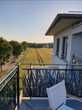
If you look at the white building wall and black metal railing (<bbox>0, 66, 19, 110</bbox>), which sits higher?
the white building wall

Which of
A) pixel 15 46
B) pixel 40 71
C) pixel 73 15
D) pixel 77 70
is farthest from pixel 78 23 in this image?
pixel 15 46

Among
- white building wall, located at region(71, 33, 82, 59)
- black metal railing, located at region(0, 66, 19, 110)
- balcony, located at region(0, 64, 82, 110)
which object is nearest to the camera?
black metal railing, located at region(0, 66, 19, 110)

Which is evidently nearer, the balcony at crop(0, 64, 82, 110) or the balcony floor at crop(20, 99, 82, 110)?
the balcony floor at crop(20, 99, 82, 110)

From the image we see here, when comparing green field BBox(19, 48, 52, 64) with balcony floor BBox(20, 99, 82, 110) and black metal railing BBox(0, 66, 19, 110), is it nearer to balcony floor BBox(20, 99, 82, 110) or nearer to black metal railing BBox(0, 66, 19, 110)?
balcony floor BBox(20, 99, 82, 110)

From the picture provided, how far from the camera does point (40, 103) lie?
134 inches

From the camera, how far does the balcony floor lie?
3.17 metres

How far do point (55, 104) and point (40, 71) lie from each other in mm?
1165

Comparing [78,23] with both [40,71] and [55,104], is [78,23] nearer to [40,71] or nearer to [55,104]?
[40,71]

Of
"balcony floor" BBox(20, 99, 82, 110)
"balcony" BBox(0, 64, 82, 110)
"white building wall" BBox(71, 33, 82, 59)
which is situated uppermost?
"white building wall" BBox(71, 33, 82, 59)

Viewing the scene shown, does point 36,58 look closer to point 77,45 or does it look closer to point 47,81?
point 77,45

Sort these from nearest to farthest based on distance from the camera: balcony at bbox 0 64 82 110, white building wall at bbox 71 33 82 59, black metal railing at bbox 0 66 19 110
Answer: black metal railing at bbox 0 66 19 110, balcony at bbox 0 64 82 110, white building wall at bbox 71 33 82 59

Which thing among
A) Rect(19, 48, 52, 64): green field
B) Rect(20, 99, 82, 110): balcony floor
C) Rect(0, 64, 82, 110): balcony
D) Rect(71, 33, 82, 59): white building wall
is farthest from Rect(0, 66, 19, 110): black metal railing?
Rect(71, 33, 82, 59): white building wall

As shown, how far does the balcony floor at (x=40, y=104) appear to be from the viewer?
317 centimetres

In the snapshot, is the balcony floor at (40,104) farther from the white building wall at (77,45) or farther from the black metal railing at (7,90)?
the white building wall at (77,45)
